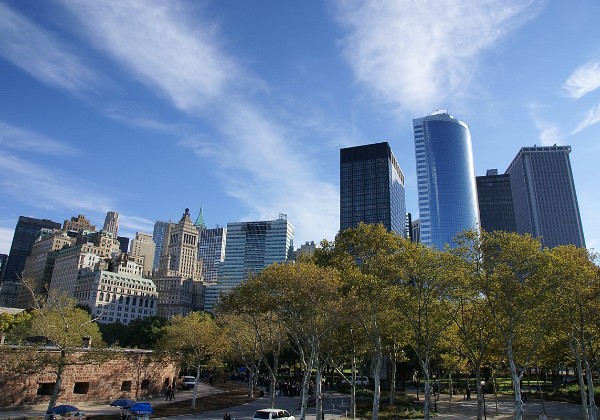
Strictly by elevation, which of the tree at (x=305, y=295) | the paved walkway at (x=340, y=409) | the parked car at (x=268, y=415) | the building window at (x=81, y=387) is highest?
the tree at (x=305, y=295)

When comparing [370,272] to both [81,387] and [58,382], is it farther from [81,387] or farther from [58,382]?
[81,387]

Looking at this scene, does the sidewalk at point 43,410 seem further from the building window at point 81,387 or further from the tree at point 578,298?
the tree at point 578,298

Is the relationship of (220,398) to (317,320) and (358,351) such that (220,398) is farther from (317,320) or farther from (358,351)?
(317,320)

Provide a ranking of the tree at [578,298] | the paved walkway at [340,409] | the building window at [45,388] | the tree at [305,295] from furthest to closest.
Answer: the building window at [45,388], the paved walkway at [340,409], the tree at [305,295], the tree at [578,298]

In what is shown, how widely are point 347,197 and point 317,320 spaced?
165315mm

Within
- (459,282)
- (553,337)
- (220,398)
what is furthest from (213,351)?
(553,337)

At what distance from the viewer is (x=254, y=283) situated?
34.7 meters

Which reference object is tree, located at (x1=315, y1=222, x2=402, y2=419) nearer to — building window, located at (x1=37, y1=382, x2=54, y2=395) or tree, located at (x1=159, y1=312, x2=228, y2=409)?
tree, located at (x1=159, y1=312, x2=228, y2=409)

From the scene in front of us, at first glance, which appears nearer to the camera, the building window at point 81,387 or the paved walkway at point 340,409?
the paved walkway at point 340,409

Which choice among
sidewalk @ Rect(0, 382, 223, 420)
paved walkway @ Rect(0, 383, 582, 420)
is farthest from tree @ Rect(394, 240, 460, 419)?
sidewalk @ Rect(0, 382, 223, 420)

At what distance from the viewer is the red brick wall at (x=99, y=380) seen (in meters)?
40.1

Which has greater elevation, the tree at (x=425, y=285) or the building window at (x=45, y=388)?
the tree at (x=425, y=285)

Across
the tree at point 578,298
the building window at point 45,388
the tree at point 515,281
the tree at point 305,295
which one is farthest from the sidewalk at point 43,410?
the tree at point 578,298

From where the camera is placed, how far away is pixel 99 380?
47.8m
